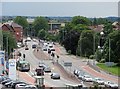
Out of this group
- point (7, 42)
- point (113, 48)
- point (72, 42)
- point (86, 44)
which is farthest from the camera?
point (72, 42)

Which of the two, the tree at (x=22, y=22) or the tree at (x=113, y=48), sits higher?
the tree at (x=22, y=22)

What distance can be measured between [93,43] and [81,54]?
986mm

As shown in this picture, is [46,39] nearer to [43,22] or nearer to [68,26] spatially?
[43,22]

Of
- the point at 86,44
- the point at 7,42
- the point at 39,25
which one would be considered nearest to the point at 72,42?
the point at 86,44

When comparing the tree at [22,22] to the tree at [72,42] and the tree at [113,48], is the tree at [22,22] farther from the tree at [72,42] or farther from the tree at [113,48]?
the tree at [113,48]

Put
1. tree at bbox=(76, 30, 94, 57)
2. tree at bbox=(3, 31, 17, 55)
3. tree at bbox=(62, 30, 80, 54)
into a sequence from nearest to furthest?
1. tree at bbox=(3, 31, 17, 55)
2. tree at bbox=(76, 30, 94, 57)
3. tree at bbox=(62, 30, 80, 54)

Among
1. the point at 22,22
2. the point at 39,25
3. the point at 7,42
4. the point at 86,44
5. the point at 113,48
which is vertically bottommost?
the point at 113,48

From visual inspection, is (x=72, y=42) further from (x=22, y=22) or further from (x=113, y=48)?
(x=22, y=22)

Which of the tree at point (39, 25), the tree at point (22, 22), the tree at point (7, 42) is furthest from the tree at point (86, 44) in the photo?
the tree at point (22, 22)

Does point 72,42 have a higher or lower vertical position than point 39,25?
lower

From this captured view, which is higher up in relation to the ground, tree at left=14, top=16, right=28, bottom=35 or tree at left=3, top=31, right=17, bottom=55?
tree at left=14, top=16, right=28, bottom=35

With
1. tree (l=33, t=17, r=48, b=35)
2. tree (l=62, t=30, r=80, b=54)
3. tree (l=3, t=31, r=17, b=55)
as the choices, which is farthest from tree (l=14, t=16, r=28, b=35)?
tree (l=3, t=31, r=17, b=55)

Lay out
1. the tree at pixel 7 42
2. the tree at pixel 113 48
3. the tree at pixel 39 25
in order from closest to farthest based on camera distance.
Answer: the tree at pixel 113 48, the tree at pixel 7 42, the tree at pixel 39 25

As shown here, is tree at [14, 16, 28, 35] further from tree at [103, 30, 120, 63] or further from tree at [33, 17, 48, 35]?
tree at [103, 30, 120, 63]
